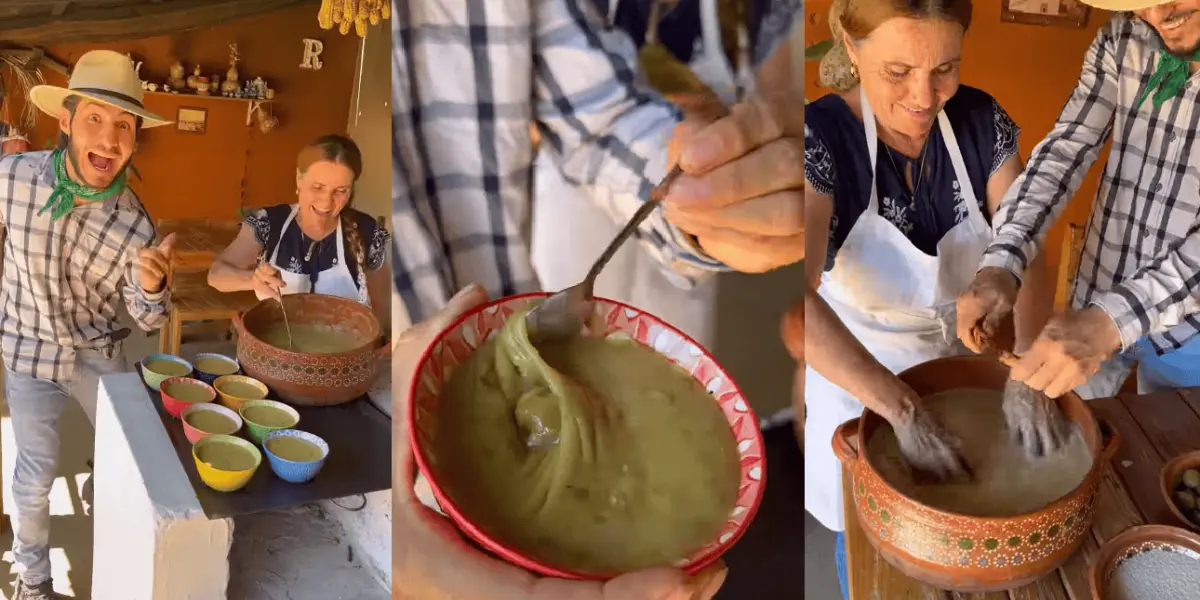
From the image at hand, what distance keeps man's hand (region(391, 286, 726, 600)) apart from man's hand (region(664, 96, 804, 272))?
1.00 ft

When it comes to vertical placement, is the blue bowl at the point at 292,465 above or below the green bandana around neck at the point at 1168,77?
below

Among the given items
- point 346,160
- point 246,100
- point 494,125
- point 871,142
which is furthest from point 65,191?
point 871,142

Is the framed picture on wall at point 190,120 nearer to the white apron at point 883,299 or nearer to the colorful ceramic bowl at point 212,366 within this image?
the colorful ceramic bowl at point 212,366

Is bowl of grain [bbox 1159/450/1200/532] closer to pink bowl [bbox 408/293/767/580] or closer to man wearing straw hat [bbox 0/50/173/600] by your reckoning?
pink bowl [bbox 408/293/767/580]

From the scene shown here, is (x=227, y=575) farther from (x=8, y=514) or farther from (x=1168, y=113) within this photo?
(x=1168, y=113)

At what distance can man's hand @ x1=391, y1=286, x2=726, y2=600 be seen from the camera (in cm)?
99

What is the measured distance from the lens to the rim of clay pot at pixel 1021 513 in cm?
102

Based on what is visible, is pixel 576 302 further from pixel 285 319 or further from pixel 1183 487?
pixel 1183 487

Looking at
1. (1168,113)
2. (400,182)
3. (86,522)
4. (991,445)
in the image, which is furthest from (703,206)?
(86,522)

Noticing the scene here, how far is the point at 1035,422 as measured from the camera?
1179 millimetres

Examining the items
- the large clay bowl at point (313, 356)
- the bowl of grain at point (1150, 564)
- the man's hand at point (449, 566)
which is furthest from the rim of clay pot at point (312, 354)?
the bowl of grain at point (1150, 564)

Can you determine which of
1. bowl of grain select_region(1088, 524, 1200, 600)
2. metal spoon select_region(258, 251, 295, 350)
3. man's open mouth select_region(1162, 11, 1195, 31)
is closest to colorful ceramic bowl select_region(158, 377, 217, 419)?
metal spoon select_region(258, 251, 295, 350)

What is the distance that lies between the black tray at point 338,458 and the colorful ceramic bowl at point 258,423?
11 mm

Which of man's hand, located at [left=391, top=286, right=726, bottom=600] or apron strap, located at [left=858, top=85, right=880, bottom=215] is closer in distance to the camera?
man's hand, located at [left=391, top=286, right=726, bottom=600]
